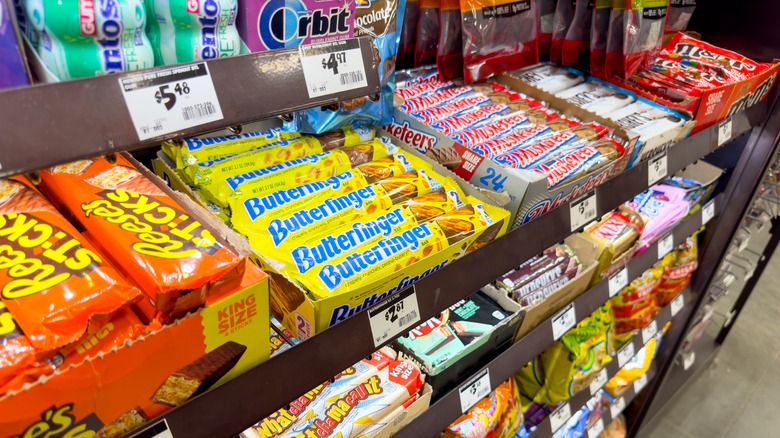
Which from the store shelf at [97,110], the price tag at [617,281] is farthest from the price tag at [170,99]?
the price tag at [617,281]

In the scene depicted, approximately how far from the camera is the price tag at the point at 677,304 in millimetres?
2191

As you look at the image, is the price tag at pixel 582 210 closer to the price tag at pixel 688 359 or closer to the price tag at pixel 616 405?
the price tag at pixel 616 405

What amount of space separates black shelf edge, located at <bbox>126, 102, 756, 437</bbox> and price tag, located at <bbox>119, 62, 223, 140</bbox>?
32cm

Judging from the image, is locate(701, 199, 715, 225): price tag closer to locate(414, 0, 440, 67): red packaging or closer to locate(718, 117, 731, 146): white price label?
locate(718, 117, 731, 146): white price label

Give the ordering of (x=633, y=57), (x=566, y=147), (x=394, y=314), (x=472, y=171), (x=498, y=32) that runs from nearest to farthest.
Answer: (x=394, y=314) < (x=472, y=171) < (x=566, y=147) < (x=498, y=32) < (x=633, y=57)

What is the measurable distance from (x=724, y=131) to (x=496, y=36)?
0.75m

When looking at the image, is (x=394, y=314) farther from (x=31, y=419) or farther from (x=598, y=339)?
(x=598, y=339)

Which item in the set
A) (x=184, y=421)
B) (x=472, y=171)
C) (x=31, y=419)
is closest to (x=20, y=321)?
(x=31, y=419)

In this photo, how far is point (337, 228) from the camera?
3.14ft

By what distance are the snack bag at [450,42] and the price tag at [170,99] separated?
3.12ft

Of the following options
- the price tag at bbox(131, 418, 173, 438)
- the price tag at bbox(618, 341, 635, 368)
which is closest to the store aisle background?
the price tag at bbox(618, 341, 635, 368)

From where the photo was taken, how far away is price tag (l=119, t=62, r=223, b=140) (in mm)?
528

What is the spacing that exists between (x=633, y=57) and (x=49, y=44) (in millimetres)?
1472

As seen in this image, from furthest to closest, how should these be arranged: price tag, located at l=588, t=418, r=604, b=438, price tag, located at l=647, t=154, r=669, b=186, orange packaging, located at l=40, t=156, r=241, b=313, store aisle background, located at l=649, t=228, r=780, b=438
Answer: store aisle background, located at l=649, t=228, r=780, b=438 → price tag, located at l=588, t=418, r=604, b=438 → price tag, located at l=647, t=154, r=669, b=186 → orange packaging, located at l=40, t=156, r=241, b=313
